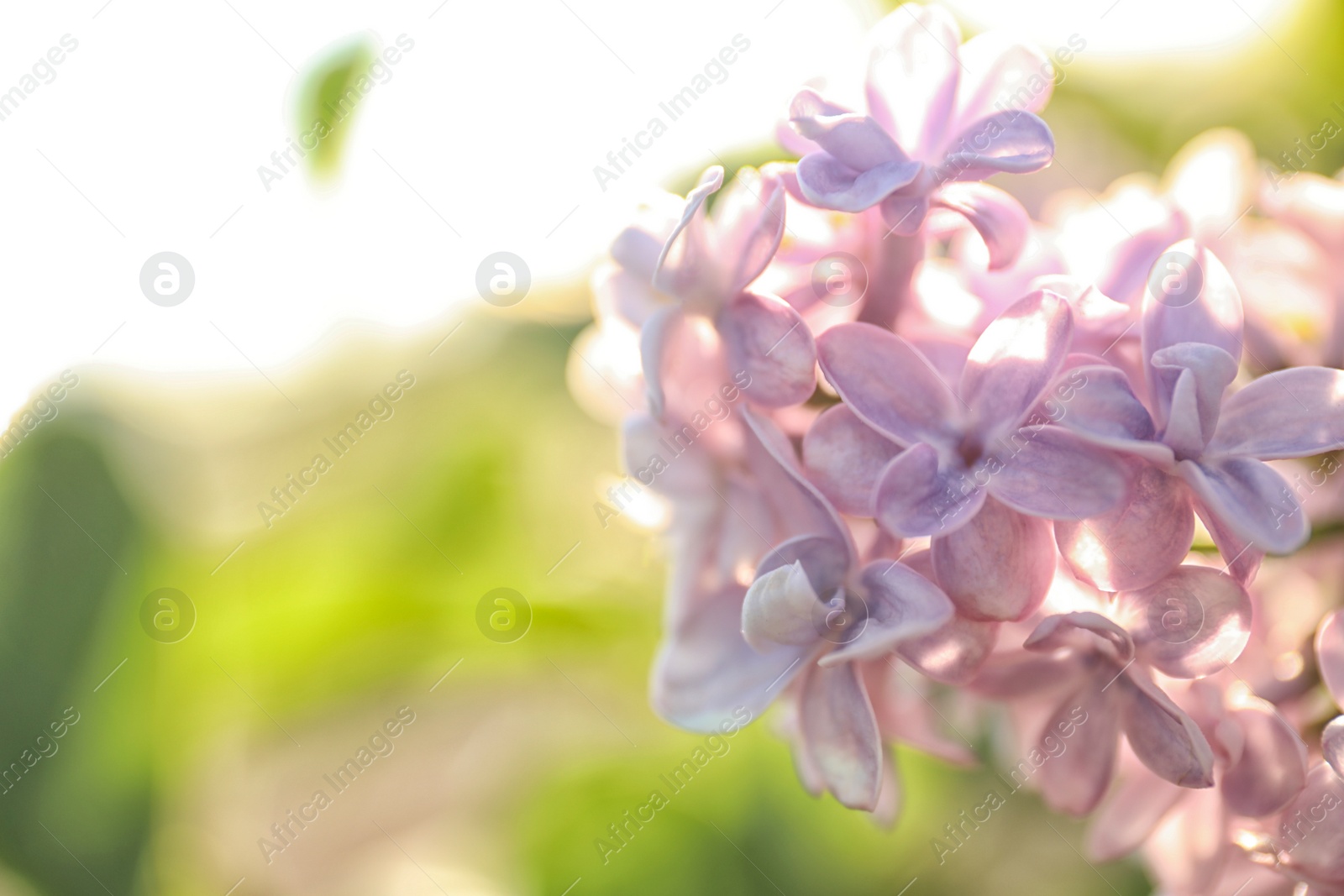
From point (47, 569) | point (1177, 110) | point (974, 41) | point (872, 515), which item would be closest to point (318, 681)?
point (47, 569)

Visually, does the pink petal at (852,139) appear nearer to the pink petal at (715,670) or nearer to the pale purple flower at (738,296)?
the pale purple flower at (738,296)

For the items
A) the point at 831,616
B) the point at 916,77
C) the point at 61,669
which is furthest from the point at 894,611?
the point at 61,669

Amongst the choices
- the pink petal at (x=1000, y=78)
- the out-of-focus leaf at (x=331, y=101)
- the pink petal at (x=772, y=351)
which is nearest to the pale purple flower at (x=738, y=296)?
the pink petal at (x=772, y=351)

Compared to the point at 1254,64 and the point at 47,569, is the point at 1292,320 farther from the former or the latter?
the point at 47,569

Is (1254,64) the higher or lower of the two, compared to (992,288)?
lower

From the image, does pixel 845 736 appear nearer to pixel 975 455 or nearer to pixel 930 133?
pixel 975 455

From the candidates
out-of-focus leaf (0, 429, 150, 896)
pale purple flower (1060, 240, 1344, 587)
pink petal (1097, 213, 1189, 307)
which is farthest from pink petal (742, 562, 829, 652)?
out-of-focus leaf (0, 429, 150, 896)
